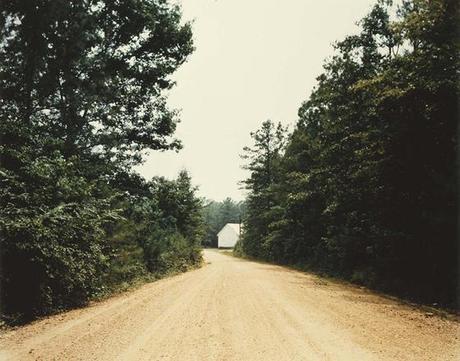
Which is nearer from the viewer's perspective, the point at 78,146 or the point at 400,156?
the point at 400,156

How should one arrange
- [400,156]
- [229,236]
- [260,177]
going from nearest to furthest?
1. [400,156]
2. [260,177]
3. [229,236]

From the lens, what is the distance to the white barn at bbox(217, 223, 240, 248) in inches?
4163

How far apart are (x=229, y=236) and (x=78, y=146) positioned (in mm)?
90364

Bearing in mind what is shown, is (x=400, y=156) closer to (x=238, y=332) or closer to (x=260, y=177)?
(x=238, y=332)

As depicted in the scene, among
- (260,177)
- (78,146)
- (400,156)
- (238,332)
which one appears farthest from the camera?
(260,177)

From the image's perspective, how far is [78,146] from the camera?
18172 mm

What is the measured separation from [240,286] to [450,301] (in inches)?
281

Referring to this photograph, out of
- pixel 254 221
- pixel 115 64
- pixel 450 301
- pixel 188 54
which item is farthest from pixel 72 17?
pixel 254 221

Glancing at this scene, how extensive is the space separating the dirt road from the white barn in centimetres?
9357

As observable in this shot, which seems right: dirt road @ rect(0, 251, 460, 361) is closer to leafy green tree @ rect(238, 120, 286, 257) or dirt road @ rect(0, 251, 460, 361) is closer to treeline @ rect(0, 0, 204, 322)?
treeline @ rect(0, 0, 204, 322)

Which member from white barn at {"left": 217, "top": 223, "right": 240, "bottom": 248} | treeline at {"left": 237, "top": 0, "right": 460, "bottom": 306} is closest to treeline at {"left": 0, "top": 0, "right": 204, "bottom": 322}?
treeline at {"left": 237, "top": 0, "right": 460, "bottom": 306}

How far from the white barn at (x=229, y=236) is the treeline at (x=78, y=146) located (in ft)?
261

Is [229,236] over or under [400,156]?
under

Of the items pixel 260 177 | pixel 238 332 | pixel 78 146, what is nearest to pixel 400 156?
pixel 238 332
